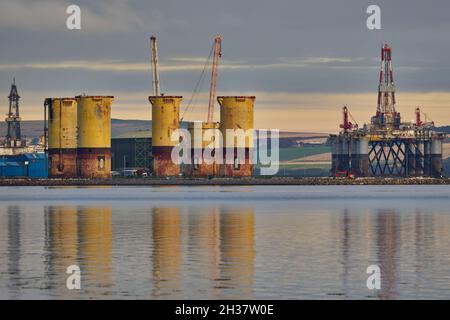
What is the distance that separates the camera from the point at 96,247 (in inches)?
2258

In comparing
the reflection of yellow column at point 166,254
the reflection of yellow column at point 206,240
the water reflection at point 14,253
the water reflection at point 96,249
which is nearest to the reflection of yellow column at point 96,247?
the water reflection at point 96,249

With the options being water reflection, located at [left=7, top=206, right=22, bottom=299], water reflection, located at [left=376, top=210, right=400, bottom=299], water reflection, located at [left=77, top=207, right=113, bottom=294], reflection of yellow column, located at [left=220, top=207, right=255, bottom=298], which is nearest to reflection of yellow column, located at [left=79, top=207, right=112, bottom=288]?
water reflection, located at [left=77, top=207, right=113, bottom=294]

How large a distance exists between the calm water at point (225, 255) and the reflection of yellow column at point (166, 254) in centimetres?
4

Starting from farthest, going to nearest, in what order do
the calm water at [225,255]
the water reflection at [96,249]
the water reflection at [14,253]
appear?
1. the water reflection at [96,249]
2. the water reflection at [14,253]
3. the calm water at [225,255]

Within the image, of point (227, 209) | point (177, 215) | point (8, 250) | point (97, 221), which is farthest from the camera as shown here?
point (227, 209)

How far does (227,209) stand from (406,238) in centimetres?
4243

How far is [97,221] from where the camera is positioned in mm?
81562

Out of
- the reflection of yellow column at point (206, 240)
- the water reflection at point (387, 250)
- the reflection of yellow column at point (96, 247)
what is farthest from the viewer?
the reflection of yellow column at point (206, 240)

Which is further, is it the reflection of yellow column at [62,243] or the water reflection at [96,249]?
the reflection of yellow column at [62,243]

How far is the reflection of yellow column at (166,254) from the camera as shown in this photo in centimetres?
4200

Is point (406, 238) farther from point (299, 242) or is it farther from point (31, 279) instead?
point (31, 279)

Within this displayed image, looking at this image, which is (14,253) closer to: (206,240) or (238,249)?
(238,249)

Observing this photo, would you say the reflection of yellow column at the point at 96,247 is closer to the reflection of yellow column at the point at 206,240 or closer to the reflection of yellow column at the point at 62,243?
the reflection of yellow column at the point at 62,243
